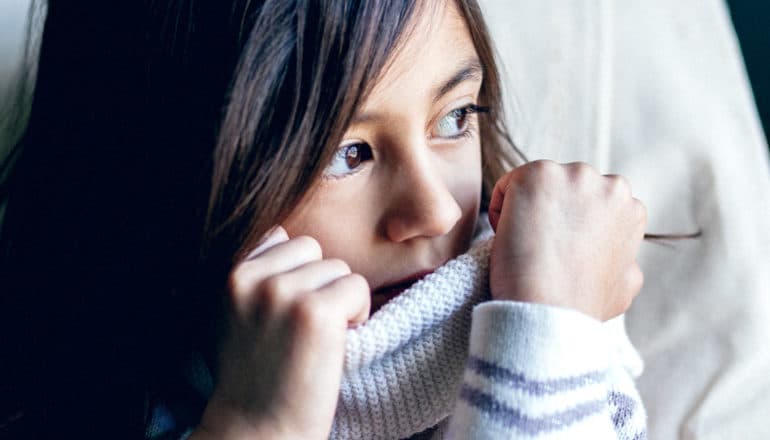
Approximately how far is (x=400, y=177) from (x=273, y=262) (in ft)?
0.38

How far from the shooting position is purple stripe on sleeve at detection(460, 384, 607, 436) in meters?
0.55

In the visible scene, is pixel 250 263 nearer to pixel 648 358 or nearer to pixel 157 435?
pixel 157 435

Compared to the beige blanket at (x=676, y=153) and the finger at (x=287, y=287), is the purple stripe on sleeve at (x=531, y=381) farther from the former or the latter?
the beige blanket at (x=676, y=153)

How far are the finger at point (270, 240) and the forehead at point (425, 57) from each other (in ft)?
0.41

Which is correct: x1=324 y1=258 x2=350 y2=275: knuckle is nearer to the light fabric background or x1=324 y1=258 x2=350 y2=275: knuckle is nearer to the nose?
the nose

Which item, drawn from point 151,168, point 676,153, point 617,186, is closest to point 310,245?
point 151,168

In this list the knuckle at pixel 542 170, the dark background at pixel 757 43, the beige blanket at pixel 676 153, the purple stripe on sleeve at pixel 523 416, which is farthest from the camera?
the dark background at pixel 757 43

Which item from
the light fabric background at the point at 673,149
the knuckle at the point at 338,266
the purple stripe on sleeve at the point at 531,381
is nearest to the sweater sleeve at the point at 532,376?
the purple stripe on sleeve at the point at 531,381

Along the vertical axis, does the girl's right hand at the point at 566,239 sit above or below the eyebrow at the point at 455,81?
below

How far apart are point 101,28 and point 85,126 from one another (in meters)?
0.08

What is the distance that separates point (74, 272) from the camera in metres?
0.74

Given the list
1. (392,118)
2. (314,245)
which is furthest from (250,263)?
(392,118)

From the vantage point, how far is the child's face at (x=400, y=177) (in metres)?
0.61

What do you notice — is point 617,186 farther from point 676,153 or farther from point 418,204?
point 676,153
